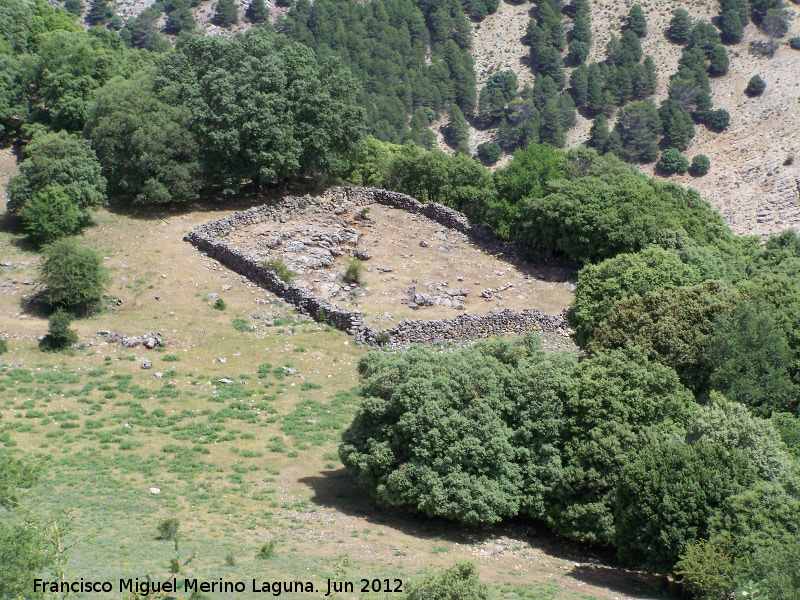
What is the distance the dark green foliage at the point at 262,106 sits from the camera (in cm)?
4522

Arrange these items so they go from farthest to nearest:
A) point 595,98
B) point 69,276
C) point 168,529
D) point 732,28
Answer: point 732,28 < point 595,98 < point 69,276 < point 168,529

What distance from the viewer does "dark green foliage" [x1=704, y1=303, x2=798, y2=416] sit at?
2831cm

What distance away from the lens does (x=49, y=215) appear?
132ft

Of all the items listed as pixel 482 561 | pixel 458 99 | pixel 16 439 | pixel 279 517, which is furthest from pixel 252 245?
pixel 458 99

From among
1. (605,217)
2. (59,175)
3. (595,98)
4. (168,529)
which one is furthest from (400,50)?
(168,529)

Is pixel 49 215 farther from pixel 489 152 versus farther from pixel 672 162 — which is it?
pixel 672 162

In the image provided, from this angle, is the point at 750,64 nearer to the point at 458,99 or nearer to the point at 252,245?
the point at 458,99

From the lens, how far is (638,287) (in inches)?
1326

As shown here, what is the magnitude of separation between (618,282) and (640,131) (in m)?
92.1

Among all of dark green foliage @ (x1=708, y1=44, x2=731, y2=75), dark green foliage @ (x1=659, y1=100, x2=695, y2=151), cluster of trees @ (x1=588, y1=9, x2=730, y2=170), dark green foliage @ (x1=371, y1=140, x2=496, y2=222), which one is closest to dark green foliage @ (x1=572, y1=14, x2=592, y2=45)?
cluster of trees @ (x1=588, y1=9, x2=730, y2=170)

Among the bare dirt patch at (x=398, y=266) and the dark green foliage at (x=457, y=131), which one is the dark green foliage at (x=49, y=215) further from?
the dark green foliage at (x=457, y=131)

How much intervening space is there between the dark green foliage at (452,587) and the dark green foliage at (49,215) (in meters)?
29.5

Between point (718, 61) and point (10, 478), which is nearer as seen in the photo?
point (10, 478)

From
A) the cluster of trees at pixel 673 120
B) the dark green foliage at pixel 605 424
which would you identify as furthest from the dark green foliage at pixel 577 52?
the dark green foliage at pixel 605 424
